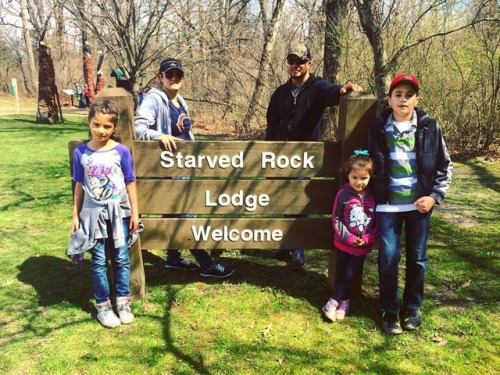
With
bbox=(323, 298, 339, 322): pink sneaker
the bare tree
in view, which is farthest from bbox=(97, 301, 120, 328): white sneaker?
the bare tree

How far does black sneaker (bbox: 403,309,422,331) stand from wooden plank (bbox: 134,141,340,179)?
115 centimetres

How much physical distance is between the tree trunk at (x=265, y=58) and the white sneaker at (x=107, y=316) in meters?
10.6

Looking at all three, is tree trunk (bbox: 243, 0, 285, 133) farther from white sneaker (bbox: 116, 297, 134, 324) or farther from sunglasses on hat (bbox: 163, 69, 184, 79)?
white sneaker (bbox: 116, 297, 134, 324)

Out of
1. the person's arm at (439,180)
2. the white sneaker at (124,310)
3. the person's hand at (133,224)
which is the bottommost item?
the white sneaker at (124,310)

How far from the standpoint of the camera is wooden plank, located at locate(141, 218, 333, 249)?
11.1ft

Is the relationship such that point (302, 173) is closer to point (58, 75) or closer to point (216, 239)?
point (216, 239)

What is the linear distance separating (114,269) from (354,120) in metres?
2.08

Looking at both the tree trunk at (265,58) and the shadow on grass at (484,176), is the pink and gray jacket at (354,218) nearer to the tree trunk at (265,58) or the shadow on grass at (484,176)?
the shadow on grass at (484,176)

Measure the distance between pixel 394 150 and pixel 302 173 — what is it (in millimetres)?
747

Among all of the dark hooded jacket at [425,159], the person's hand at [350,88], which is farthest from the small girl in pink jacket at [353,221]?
the person's hand at [350,88]

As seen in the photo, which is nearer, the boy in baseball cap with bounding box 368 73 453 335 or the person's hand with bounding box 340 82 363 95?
the boy in baseball cap with bounding box 368 73 453 335

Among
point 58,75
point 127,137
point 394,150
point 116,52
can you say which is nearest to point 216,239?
point 127,137

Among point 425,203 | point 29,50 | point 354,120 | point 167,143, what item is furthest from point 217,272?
point 29,50

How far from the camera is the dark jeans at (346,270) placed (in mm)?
3141
